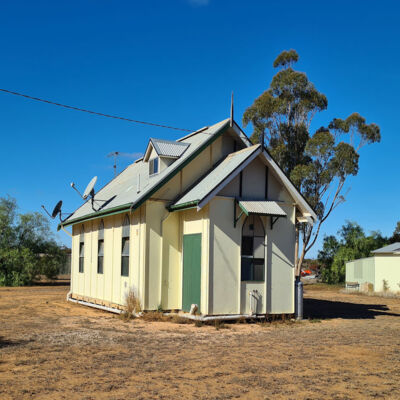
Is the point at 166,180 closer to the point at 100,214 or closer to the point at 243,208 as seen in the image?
the point at 243,208

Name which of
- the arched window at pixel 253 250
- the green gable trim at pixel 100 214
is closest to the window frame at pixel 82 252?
the green gable trim at pixel 100 214

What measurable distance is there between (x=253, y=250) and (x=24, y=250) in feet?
88.9

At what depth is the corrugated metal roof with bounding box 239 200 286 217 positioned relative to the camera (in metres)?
15.4

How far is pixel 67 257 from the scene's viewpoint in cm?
4494

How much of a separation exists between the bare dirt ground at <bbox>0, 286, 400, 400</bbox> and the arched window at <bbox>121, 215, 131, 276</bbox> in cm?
222

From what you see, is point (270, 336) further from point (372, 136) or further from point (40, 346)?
point (372, 136)

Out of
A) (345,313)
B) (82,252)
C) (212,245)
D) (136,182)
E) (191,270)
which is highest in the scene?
(136,182)

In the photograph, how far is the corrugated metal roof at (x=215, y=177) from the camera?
1534 centimetres

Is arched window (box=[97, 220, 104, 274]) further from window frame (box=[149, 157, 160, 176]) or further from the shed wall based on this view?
the shed wall

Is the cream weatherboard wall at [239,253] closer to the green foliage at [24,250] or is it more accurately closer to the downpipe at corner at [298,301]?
the downpipe at corner at [298,301]

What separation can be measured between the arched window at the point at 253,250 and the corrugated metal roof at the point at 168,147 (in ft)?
12.6

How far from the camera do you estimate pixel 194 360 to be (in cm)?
970

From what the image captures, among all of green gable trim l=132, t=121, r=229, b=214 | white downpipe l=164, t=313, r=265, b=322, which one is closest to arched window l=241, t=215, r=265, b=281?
white downpipe l=164, t=313, r=265, b=322

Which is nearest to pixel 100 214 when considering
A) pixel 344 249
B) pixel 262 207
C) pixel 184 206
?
pixel 184 206
